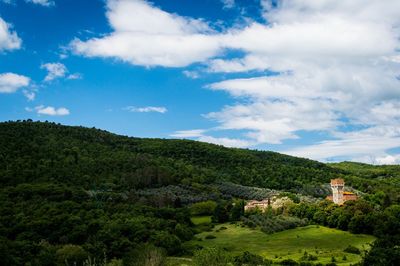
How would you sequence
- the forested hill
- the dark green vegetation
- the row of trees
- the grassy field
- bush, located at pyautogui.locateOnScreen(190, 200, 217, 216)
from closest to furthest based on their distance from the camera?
the dark green vegetation
the grassy field
the row of trees
bush, located at pyautogui.locateOnScreen(190, 200, 217, 216)
the forested hill

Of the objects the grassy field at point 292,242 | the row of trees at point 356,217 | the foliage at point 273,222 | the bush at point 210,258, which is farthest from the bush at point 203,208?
the bush at point 210,258

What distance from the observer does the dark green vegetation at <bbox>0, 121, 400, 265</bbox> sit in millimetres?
79500

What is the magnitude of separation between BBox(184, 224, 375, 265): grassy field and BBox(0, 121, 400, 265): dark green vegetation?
4.37 metres

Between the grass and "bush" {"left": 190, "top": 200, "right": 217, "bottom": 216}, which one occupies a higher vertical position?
"bush" {"left": 190, "top": 200, "right": 217, "bottom": 216}

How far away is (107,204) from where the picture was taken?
11856 centimetres

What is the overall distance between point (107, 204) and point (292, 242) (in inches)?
1813

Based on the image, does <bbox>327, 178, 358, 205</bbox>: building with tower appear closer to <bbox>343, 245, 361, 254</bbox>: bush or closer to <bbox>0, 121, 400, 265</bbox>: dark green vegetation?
<bbox>0, 121, 400, 265</bbox>: dark green vegetation

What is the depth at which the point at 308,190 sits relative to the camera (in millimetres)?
186625

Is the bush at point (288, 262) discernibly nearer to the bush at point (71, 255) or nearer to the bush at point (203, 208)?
the bush at point (71, 255)

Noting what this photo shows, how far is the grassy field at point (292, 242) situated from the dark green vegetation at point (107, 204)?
437cm

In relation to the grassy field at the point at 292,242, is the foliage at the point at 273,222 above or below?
above

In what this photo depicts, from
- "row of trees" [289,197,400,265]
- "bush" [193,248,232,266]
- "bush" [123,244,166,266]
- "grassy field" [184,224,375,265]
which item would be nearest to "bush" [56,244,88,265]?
"bush" [123,244,166,266]

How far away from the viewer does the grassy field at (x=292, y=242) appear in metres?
83.8

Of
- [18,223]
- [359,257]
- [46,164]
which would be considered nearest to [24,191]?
[18,223]
